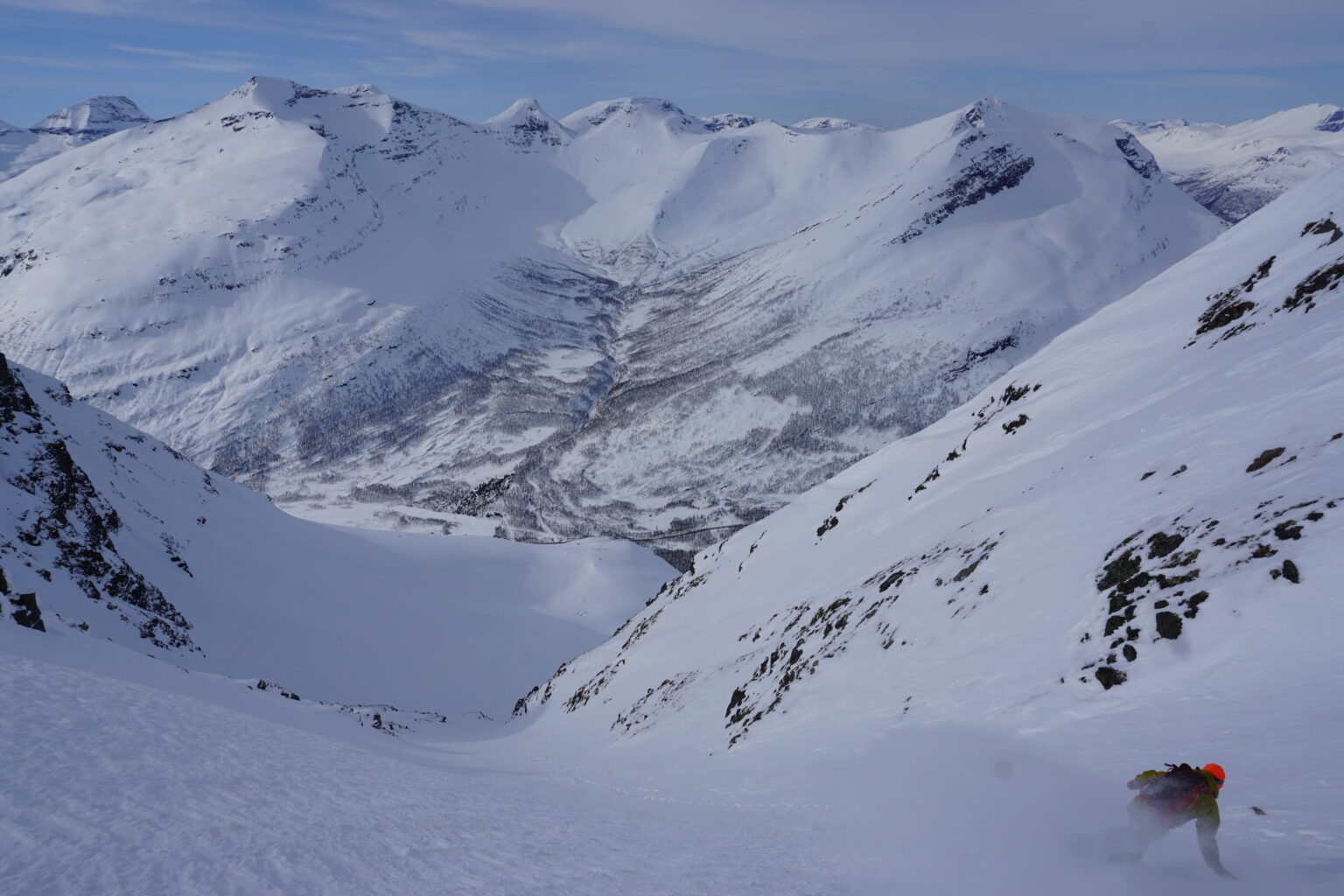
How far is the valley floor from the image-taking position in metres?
6.40

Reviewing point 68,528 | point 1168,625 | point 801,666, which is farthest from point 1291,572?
point 68,528

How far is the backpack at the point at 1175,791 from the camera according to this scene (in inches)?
244

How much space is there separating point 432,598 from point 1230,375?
6081 centimetres

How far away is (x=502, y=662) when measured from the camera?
5738 centimetres

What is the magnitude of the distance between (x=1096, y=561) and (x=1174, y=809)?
7.49 m

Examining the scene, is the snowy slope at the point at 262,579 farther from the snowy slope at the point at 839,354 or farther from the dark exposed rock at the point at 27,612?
the snowy slope at the point at 839,354

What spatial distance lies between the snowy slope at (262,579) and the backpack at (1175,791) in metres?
20.9

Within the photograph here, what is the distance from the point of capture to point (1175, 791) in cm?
633

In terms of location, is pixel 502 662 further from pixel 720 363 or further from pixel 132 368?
pixel 132 368

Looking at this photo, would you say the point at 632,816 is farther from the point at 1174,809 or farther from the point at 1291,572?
the point at 1291,572

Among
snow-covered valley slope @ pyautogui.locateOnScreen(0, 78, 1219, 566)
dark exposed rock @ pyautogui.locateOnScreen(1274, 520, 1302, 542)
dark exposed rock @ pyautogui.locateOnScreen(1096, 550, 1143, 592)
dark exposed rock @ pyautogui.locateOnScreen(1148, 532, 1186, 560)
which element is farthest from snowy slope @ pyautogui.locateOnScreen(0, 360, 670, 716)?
snow-covered valley slope @ pyautogui.locateOnScreen(0, 78, 1219, 566)

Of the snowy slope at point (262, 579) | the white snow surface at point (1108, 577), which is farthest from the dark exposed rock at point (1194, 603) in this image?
the snowy slope at point (262, 579)

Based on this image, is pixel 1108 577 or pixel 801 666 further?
pixel 801 666

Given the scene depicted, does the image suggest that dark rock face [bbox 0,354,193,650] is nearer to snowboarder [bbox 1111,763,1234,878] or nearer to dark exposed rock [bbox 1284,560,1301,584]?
snowboarder [bbox 1111,763,1234,878]
